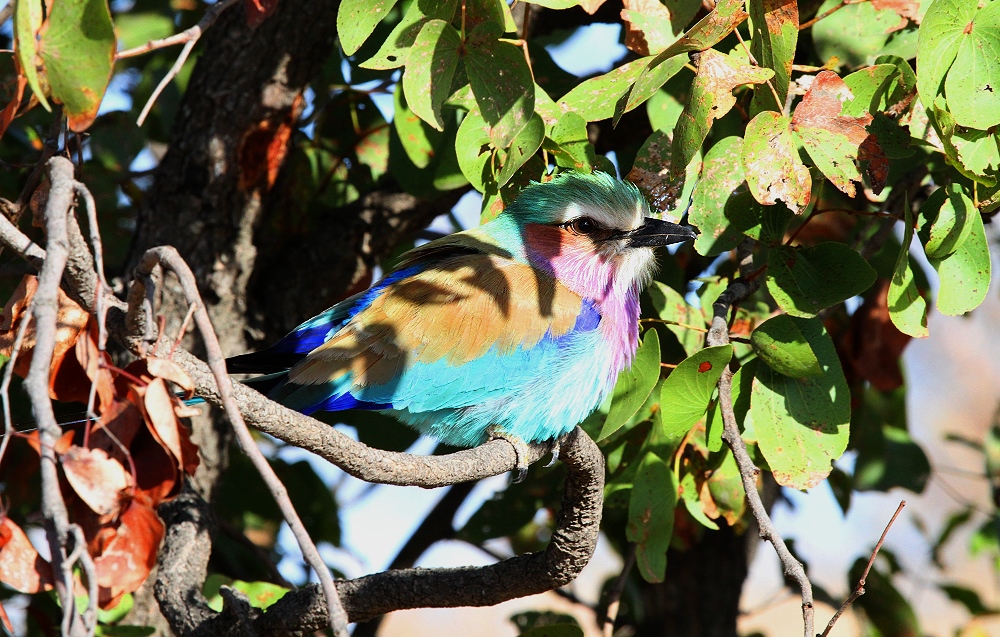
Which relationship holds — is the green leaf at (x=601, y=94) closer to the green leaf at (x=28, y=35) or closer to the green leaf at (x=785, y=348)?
the green leaf at (x=785, y=348)

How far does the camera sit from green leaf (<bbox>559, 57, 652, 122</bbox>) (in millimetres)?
2188

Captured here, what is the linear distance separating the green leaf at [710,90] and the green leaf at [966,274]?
0.59 m

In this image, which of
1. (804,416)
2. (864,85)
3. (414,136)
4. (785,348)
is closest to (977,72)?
(864,85)

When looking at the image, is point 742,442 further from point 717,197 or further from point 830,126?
point 830,126

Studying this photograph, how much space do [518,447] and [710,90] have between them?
122 cm

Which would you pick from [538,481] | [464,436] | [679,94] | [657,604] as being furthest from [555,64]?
[657,604]

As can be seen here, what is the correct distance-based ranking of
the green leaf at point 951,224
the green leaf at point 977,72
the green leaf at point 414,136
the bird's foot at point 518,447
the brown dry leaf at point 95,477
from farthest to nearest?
the green leaf at point 414,136 < the bird's foot at point 518,447 < the green leaf at point 951,224 < the green leaf at point 977,72 < the brown dry leaf at point 95,477

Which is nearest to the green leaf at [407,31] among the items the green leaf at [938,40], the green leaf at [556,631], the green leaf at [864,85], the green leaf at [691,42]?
the green leaf at [691,42]

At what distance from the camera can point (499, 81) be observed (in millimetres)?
2070

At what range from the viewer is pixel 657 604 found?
12.7ft

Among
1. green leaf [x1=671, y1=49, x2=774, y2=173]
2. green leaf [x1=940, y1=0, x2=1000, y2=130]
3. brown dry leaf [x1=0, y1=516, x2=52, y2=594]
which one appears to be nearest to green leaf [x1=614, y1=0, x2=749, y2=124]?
green leaf [x1=671, y1=49, x2=774, y2=173]

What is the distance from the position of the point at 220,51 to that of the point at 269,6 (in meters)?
0.97

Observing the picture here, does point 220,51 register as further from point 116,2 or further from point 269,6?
point 116,2

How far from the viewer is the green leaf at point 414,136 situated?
2.79 metres
